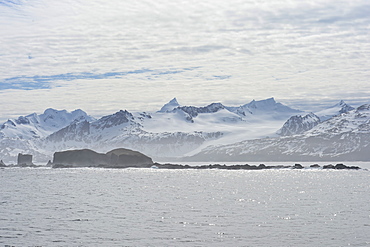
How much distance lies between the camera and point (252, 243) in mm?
49094

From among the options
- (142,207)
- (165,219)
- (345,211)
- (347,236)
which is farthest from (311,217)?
(142,207)

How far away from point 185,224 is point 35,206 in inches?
1252

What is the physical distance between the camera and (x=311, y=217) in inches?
2638

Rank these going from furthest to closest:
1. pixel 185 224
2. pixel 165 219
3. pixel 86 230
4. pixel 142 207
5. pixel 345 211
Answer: pixel 142 207 → pixel 345 211 → pixel 165 219 → pixel 185 224 → pixel 86 230

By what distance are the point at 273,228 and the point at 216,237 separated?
894cm

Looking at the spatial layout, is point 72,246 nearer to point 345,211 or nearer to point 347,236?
point 347,236

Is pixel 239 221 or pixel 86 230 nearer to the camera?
pixel 86 230

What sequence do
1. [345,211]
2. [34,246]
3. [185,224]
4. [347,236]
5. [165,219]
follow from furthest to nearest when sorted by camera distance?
[345,211]
[165,219]
[185,224]
[347,236]
[34,246]

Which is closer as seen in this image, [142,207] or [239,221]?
[239,221]

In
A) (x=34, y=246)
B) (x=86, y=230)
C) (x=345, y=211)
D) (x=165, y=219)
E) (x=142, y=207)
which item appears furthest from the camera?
(x=142, y=207)

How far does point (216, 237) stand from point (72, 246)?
14524mm

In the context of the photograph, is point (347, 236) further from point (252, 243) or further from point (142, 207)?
point (142, 207)

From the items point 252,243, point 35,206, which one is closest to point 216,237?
point 252,243

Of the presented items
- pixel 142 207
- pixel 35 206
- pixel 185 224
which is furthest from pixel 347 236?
pixel 35 206
